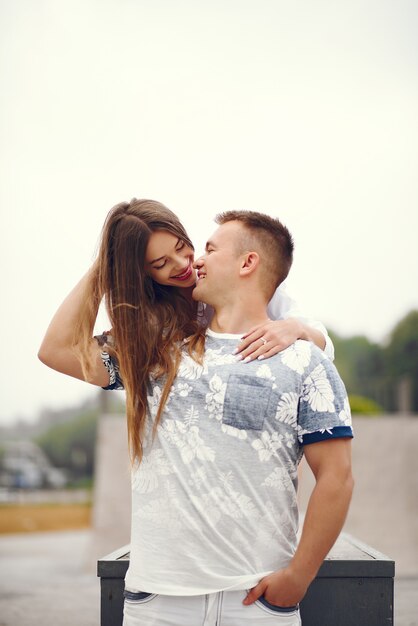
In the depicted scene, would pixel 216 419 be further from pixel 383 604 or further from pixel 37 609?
pixel 37 609

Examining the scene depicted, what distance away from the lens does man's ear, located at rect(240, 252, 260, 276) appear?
91.7 inches

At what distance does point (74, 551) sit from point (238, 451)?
860cm

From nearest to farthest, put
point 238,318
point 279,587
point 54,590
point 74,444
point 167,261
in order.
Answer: point 279,587 → point 238,318 → point 167,261 → point 54,590 → point 74,444

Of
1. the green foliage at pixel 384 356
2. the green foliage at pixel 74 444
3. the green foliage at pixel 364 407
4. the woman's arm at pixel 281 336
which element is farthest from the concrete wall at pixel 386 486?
the green foliage at pixel 74 444

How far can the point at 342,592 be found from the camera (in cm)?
262

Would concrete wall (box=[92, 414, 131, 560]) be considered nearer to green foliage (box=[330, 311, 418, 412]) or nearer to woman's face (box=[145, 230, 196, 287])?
woman's face (box=[145, 230, 196, 287])

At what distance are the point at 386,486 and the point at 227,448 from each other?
6.18 m

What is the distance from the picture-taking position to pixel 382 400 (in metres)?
10.7

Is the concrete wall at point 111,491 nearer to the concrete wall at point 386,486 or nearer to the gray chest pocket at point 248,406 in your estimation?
the concrete wall at point 386,486

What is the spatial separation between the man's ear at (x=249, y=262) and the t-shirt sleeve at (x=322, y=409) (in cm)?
41

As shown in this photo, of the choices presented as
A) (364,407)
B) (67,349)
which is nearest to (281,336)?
(67,349)

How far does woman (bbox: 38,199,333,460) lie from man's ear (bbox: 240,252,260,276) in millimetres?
193

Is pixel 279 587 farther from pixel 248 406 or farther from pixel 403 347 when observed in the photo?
pixel 403 347

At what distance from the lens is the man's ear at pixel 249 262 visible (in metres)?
2.33
